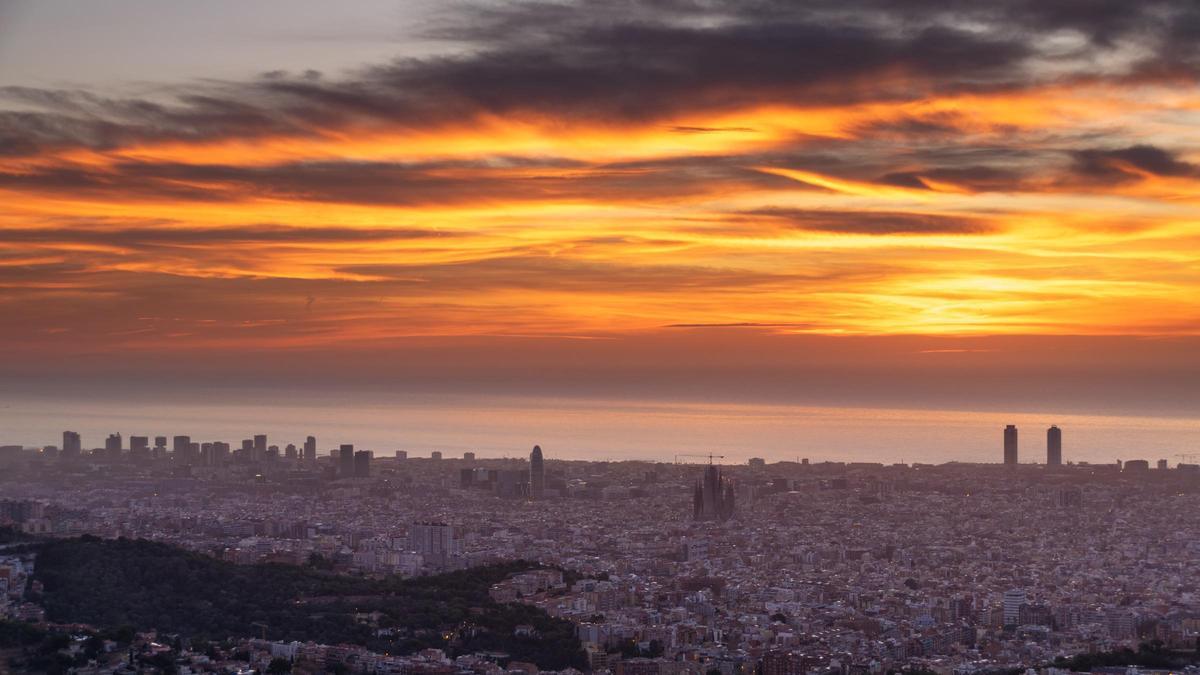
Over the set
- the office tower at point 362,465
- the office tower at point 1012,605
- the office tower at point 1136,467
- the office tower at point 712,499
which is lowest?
the office tower at point 1012,605

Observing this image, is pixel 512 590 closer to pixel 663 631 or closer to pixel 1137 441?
pixel 663 631

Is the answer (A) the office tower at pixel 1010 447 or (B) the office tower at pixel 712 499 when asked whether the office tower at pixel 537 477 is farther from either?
(A) the office tower at pixel 1010 447

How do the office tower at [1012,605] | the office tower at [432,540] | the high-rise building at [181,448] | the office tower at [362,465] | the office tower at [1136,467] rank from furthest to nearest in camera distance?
the high-rise building at [181,448] < the office tower at [362,465] < the office tower at [1136,467] < the office tower at [432,540] < the office tower at [1012,605]

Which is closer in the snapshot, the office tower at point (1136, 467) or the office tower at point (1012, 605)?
the office tower at point (1012, 605)

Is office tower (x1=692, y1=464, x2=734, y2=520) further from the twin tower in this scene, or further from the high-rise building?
the high-rise building

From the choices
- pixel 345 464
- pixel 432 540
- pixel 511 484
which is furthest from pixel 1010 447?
pixel 432 540

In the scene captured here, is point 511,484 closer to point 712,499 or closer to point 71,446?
point 712,499

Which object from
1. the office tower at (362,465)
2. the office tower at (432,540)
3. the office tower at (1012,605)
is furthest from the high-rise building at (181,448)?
the office tower at (1012,605)

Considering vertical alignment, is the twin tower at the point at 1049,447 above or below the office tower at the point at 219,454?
above
